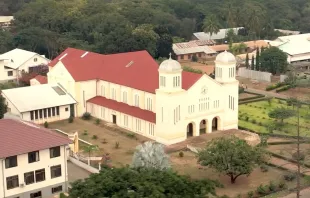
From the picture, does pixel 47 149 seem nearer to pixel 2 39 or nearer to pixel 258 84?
pixel 258 84

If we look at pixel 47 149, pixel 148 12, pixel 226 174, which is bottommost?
pixel 226 174

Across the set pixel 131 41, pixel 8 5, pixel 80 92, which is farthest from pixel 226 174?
pixel 8 5

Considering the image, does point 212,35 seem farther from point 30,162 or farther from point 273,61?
point 30,162

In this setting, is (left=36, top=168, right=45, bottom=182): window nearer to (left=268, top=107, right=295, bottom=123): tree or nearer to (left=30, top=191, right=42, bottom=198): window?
(left=30, top=191, right=42, bottom=198): window

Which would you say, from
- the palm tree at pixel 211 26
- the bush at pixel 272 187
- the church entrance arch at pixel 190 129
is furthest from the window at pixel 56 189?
the palm tree at pixel 211 26

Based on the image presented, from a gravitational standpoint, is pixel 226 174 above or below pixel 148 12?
below

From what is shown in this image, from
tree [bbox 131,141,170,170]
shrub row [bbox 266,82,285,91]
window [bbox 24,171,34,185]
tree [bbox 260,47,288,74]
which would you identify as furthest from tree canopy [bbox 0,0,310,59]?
window [bbox 24,171,34,185]
